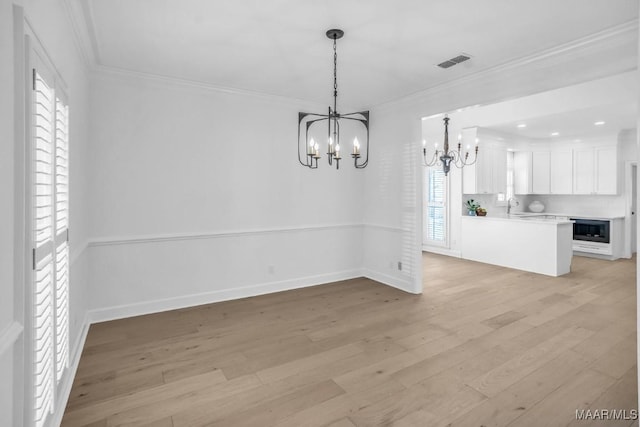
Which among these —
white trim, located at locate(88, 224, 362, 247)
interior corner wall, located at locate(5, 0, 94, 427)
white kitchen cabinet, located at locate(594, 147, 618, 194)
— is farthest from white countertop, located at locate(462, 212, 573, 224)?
interior corner wall, located at locate(5, 0, 94, 427)

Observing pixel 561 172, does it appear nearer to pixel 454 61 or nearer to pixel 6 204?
pixel 454 61

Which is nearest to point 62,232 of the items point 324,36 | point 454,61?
point 324,36

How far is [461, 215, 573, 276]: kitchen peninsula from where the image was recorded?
5.75 metres

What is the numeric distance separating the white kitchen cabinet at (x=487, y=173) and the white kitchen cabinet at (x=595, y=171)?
4.97 feet

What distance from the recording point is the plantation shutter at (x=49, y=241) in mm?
1583

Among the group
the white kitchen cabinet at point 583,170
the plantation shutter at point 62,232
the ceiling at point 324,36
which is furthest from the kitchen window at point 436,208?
the plantation shutter at point 62,232

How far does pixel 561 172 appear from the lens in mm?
8031

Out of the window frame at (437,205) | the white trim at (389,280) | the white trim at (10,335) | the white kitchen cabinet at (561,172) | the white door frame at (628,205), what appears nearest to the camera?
the white trim at (10,335)

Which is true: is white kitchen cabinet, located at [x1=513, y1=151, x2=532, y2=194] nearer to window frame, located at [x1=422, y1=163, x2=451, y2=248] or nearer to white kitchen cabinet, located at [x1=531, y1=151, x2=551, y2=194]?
white kitchen cabinet, located at [x1=531, y1=151, x2=551, y2=194]

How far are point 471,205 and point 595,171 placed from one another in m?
2.78

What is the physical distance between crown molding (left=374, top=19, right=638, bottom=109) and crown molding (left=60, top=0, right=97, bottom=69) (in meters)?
3.53

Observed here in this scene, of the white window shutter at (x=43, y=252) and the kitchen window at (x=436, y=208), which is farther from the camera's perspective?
the kitchen window at (x=436, y=208)

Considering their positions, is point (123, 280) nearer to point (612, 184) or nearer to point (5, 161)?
point (5, 161)

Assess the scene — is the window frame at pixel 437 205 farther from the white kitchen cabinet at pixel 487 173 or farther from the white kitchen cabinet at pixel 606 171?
the white kitchen cabinet at pixel 606 171
